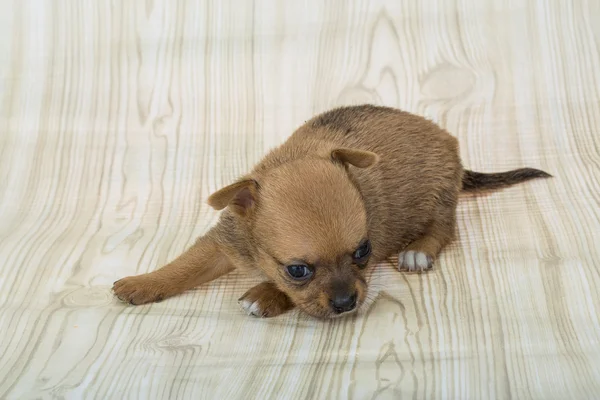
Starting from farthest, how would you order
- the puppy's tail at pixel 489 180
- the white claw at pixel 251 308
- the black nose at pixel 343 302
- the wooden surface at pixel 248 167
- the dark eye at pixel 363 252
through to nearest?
the puppy's tail at pixel 489 180
the white claw at pixel 251 308
the dark eye at pixel 363 252
the black nose at pixel 343 302
the wooden surface at pixel 248 167

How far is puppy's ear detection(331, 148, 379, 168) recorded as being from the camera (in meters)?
3.79

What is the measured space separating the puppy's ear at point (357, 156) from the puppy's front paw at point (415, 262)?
64cm

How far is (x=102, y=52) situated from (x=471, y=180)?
8.97 ft

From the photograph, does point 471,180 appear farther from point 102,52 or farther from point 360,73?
point 102,52

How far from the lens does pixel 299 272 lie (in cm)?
369

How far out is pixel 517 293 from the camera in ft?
12.8

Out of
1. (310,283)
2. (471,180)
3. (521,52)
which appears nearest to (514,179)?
(471,180)

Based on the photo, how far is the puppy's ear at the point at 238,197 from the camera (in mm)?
3670

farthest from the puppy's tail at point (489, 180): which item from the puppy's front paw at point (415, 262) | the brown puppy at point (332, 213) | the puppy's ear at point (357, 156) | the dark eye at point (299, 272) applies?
the dark eye at point (299, 272)

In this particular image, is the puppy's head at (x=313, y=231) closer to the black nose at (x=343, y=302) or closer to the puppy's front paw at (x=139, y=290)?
the black nose at (x=343, y=302)

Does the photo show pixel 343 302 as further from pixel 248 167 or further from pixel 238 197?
pixel 248 167

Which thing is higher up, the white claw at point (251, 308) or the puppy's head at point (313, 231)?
the puppy's head at point (313, 231)

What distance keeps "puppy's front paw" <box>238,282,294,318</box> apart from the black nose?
14.6 inches

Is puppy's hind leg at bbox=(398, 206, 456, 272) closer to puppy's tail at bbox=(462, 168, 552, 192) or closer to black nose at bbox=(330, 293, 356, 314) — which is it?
puppy's tail at bbox=(462, 168, 552, 192)
